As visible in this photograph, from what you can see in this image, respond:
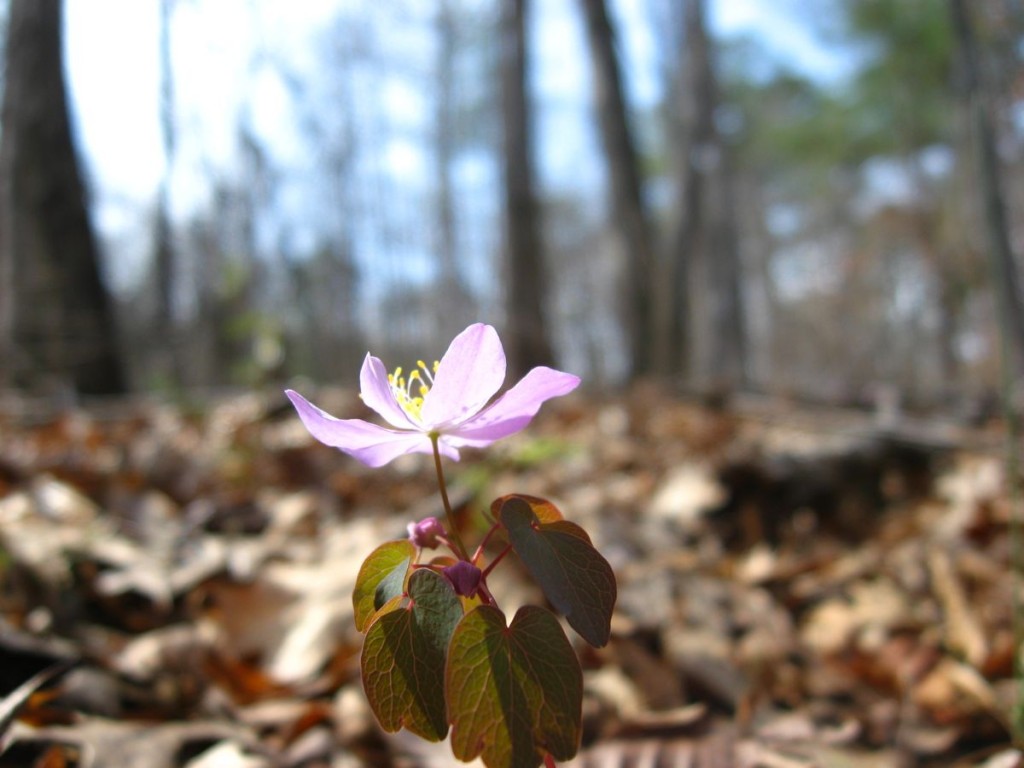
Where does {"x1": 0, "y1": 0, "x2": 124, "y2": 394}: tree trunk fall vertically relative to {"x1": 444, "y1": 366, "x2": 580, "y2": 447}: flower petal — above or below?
above

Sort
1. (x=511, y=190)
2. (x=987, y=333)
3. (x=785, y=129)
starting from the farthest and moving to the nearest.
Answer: (x=785, y=129) < (x=987, y=333) < (x=511, y=190)

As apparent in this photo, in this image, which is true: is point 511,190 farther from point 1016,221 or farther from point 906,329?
point 906,329

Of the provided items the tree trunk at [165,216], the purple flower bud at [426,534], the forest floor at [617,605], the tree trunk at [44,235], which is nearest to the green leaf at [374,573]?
the purple flower bud at [426,534]

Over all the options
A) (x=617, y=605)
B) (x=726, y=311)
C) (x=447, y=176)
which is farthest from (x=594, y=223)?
(x=617, y=605)

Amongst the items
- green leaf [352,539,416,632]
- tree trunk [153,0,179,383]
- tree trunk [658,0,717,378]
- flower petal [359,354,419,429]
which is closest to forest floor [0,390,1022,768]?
green leaf [352,539,416,632]

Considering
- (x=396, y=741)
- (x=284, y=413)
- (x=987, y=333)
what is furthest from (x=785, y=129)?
(x=396, y=741)

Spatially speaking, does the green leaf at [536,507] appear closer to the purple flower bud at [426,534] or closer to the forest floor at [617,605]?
the purple flower bud at [426,534]

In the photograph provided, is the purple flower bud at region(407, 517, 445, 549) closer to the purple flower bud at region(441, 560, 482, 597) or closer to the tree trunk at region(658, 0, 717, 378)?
the purple flower bud at region(441, 560, 482, 597)
